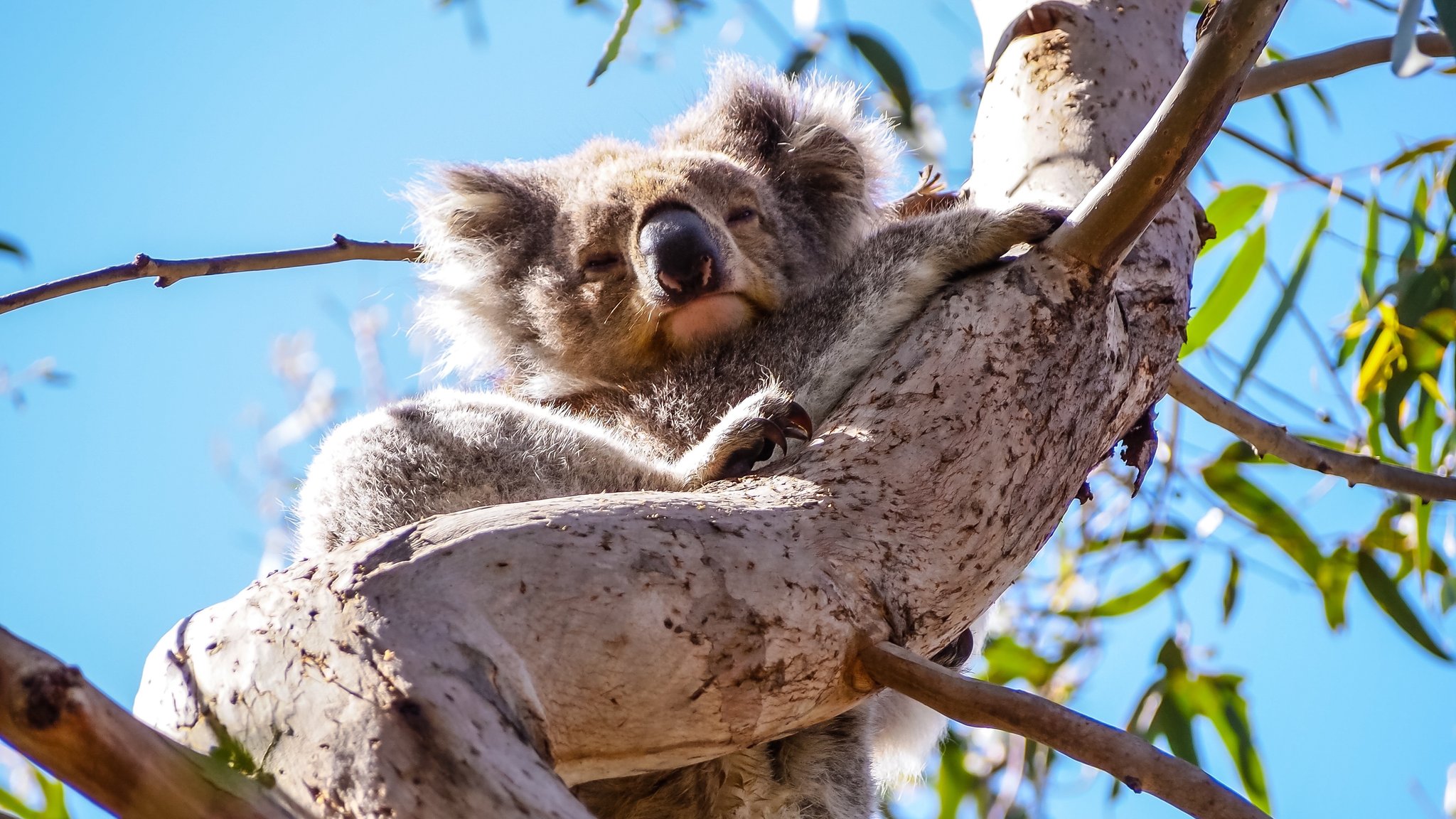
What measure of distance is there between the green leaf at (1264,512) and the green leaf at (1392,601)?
111 millimetres

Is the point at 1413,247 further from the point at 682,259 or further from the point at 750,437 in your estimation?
the point at 750,437

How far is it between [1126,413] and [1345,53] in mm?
985

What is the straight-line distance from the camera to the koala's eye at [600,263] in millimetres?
2436

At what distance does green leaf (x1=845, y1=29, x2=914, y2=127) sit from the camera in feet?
9.68

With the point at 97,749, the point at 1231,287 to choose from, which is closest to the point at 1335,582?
the point at 1231,287

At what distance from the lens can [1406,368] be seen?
9.84 feet

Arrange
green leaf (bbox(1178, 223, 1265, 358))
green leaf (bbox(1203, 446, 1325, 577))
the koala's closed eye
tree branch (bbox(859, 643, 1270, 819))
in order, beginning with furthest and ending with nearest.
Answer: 1. green leaf (bbox(1203, 446, 1325, 577))
2. green leaf (bbox(1178, 223, 1265, 358))
3. the koala's closed eye
4. tree branch (bbox(859, 643, 1270, 819))

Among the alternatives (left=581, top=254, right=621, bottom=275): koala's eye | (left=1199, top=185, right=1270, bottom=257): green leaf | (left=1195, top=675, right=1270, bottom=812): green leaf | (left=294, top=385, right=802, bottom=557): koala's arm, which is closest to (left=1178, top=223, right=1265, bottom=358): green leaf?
(left=1199, top=185, right=1270, bottom=257): green leaf

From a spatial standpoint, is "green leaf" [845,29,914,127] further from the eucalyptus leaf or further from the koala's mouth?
the eucalyptus leaf

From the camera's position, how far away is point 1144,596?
3461 millimetres

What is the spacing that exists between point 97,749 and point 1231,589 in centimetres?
326

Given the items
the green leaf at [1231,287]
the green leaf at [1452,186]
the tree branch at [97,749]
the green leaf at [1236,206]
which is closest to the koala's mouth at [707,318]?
the green leaf at [1231,287]

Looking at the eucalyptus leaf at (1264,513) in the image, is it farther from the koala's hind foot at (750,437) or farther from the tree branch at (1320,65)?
the koala's hind foot at (750,437)

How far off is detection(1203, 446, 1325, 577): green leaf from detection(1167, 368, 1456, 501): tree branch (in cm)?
109
